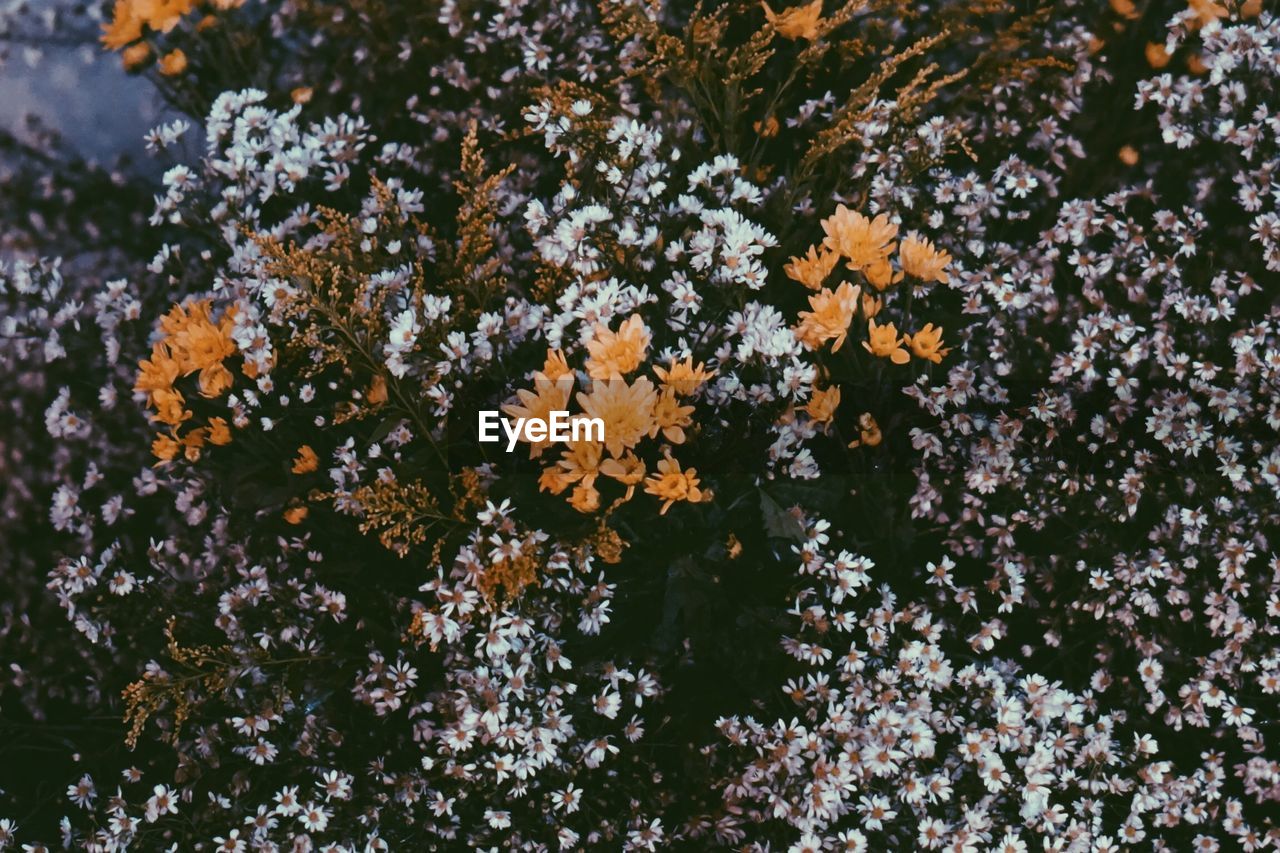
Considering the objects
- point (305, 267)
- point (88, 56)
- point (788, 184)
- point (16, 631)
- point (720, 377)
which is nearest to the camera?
point (305, 267)

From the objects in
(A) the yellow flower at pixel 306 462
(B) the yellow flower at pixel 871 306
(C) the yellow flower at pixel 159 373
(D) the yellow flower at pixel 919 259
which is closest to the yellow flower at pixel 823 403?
(B) the yellow flower at pixel 871 306

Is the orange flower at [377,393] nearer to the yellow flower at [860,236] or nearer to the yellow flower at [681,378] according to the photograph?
the yellow flower at [681,378]

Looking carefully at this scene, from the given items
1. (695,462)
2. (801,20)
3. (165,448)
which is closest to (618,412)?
(695,462)

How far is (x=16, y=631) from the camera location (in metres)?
2.84

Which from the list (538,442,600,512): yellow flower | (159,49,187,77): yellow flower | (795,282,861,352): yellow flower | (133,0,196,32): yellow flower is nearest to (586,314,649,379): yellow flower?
(538,442,600,512): yellow flower

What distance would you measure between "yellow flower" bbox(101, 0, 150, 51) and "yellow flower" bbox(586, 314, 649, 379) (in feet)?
5.72

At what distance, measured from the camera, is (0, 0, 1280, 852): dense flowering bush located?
2244mm

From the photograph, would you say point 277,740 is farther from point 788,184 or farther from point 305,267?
point 788,184

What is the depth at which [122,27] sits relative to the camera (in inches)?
116

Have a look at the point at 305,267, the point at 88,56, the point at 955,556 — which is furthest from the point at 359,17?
the point at 955,556

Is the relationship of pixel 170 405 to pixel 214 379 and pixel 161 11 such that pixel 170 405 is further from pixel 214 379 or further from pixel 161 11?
pixel 161 11

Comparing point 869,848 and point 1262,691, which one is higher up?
point 1262,691

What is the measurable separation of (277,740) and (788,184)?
5.45 ft

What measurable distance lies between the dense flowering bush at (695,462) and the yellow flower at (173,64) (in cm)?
5
